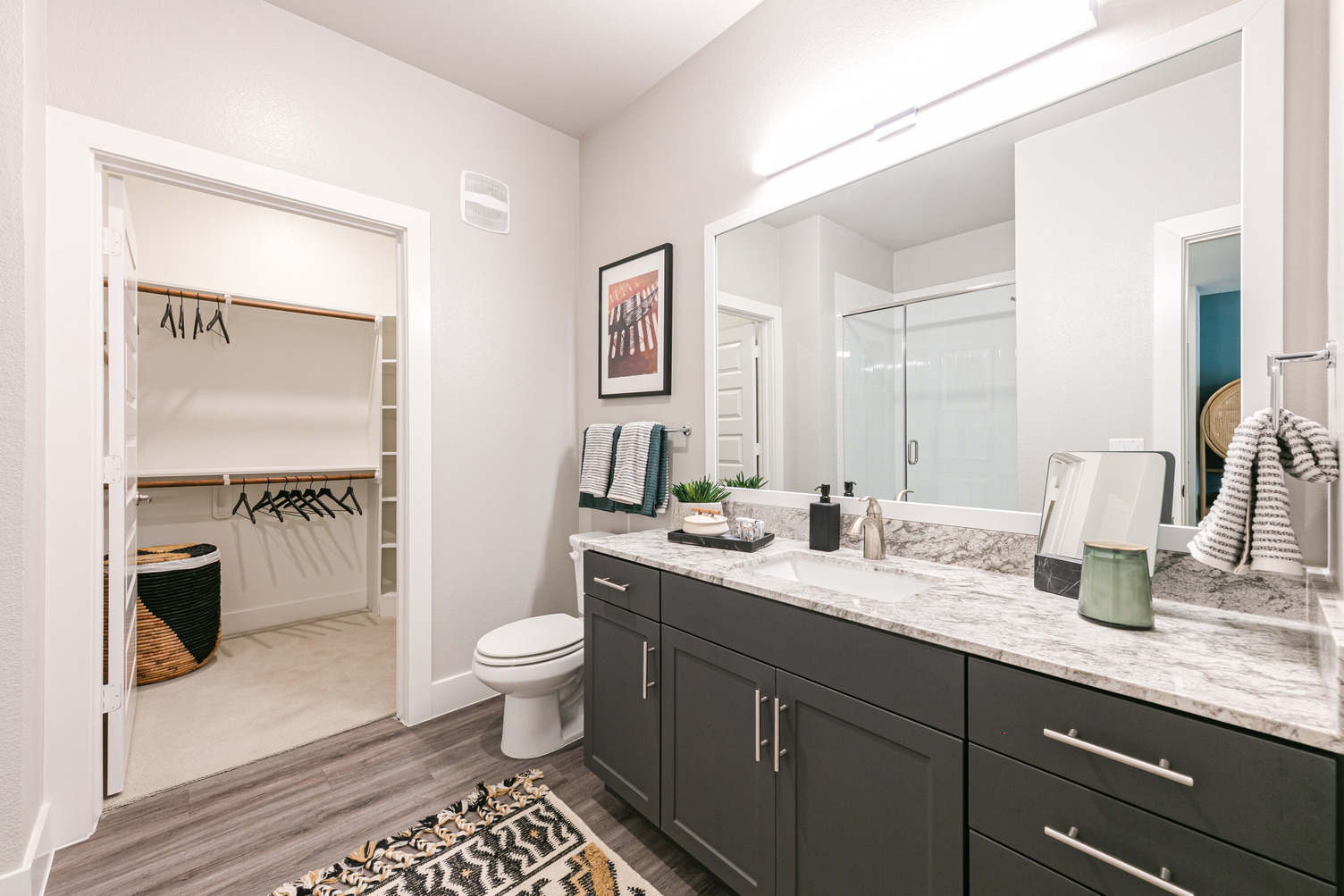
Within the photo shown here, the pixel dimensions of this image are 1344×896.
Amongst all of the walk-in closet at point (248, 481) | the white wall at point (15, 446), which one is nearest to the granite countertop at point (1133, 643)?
the white wall at point (15, 446)

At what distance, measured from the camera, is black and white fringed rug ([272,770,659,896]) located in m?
1.44

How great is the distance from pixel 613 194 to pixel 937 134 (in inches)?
62.4

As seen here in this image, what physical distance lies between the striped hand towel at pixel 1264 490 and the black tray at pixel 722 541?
103 cm

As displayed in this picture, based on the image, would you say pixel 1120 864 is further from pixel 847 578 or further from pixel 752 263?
pixel 752 263

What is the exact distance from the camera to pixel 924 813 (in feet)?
3.26

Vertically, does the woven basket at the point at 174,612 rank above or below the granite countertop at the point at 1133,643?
below

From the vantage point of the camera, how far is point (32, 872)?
137 cm

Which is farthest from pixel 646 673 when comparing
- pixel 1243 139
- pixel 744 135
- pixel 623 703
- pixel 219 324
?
pixel 219 324

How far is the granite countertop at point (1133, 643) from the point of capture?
0.70 metres

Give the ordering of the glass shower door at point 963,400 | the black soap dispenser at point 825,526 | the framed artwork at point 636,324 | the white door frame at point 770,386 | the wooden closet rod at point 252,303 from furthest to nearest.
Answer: the wooden closet rod at point 252,303 < the framed artwork at point 636,324 < the white door frame at point 770,386 < the black soap dispenser at point 825,526 < the glass shower door at point 963,400

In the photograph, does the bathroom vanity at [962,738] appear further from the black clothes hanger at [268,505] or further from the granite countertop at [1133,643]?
the black clothes hanger at [268,505]

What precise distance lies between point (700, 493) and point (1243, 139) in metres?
1.64

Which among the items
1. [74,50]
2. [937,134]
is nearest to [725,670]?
[937,134]

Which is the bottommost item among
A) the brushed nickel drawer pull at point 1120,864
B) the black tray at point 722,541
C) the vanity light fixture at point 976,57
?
the brushed nickel drawer pull at point 1120,864
